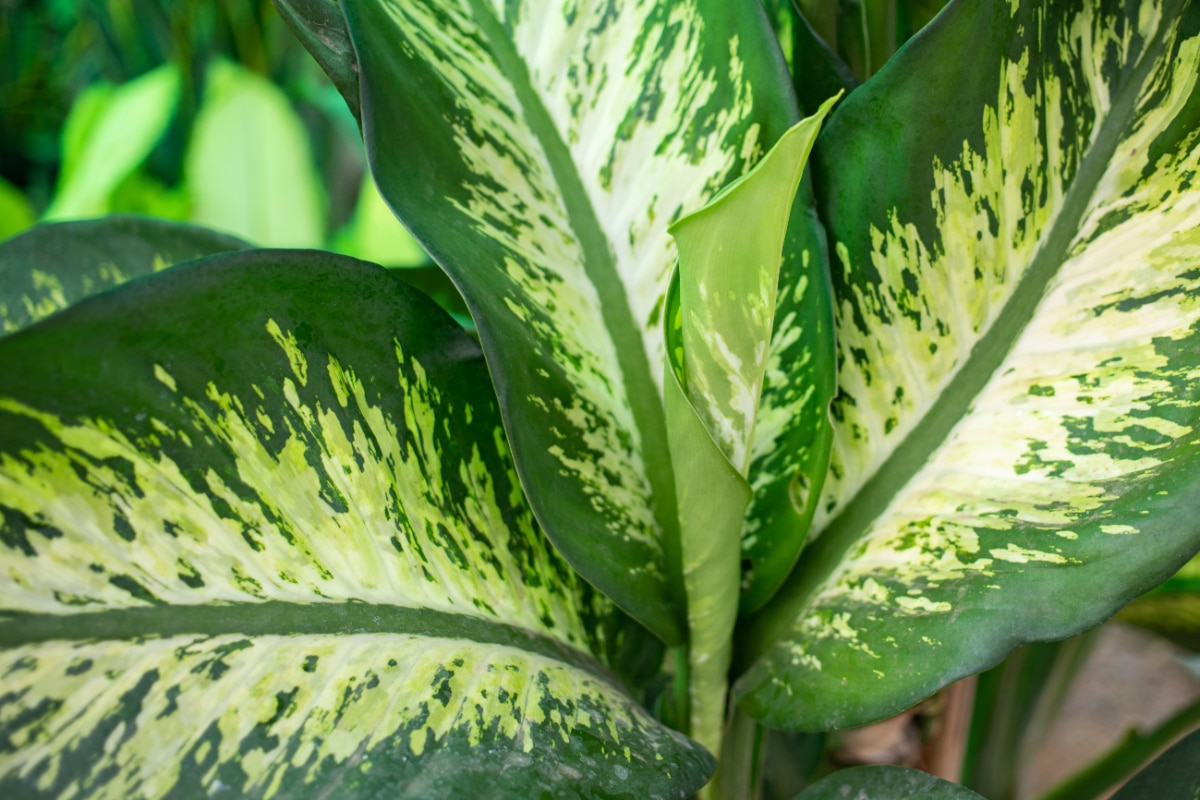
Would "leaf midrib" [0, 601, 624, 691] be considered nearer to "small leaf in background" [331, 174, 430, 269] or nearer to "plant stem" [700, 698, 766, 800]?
"plant stem" [700, 698, 766, 800]

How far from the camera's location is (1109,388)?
30 centimetres

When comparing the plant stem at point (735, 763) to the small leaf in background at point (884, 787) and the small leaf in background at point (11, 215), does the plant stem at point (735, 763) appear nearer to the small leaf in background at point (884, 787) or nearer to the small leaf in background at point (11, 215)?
the small leaf in background at point (884, 787)

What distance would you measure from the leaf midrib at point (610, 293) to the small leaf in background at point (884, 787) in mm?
83

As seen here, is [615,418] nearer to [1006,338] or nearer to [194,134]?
[1006,338]

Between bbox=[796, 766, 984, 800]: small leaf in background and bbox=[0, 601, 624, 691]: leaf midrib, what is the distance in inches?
4.2

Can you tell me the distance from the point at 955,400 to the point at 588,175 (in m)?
0.16

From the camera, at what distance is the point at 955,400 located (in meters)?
0.34

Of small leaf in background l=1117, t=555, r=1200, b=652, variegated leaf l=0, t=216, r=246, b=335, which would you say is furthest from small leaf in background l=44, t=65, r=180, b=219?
small leaf in background l=1117, t=555, r=1200, b=652

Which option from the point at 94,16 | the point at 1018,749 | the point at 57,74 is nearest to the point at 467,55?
the point at 1018,749

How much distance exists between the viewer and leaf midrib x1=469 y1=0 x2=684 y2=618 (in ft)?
1.14

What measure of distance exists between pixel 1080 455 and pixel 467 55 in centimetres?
26

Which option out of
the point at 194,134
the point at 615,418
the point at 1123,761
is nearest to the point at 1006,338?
the point at 615,418

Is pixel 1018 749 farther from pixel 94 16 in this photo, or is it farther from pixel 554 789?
pixel 94 16

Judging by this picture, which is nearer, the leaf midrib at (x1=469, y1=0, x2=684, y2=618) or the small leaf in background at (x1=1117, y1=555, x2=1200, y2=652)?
the leaf midrib at (x1=469, y1=0, x2=684, y2=618)
